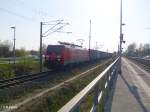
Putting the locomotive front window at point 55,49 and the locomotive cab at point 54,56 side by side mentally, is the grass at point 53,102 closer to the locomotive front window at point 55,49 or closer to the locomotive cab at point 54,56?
the locomotive cab at point 54,56

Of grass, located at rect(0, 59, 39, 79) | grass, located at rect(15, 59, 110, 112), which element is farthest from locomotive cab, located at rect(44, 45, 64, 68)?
grass, located at rect(15, 59, 110, 112)

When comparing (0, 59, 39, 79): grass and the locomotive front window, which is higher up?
the locomotive front window

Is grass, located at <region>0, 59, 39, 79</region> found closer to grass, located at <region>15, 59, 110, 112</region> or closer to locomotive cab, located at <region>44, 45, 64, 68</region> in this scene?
locomotive cab, located at <region>44, 45, 64, 68</region>

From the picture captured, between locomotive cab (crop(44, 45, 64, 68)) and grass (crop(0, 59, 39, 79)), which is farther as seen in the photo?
locomotive cab (crop(44, 45, 64, 68))

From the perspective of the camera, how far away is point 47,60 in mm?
33625

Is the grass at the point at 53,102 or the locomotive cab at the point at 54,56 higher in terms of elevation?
the locomotive cab at the point at 54,56

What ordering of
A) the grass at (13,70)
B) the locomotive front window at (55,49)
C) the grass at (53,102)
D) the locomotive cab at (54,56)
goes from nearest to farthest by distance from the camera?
the grass at (53,102)
the grass at (13,70)
the locomotive cab at (54,56)
the locomotive front window at (55,49)

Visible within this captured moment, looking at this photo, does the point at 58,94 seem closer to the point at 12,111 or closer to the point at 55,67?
the point at 12,111

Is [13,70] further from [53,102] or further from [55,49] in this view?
[53,102]

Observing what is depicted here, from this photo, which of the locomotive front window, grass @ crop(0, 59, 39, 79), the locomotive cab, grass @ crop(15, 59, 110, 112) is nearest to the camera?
grass @ crop(15, 59, 110, 112)

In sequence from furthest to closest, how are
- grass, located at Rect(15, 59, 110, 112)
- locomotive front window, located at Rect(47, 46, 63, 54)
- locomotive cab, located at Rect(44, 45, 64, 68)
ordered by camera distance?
locomotive front window, located at Rect(47, 46, 63, 54), locomotive cab, located at Rect(44, 45, 64, 68), grass, located at Rect(15, 59, 110, 112)

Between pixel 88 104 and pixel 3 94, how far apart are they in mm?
6109

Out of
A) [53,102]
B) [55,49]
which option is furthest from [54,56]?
[53,102]

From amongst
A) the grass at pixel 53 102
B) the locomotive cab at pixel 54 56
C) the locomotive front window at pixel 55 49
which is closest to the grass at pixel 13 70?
the locomotive cab at pixel 54 56
